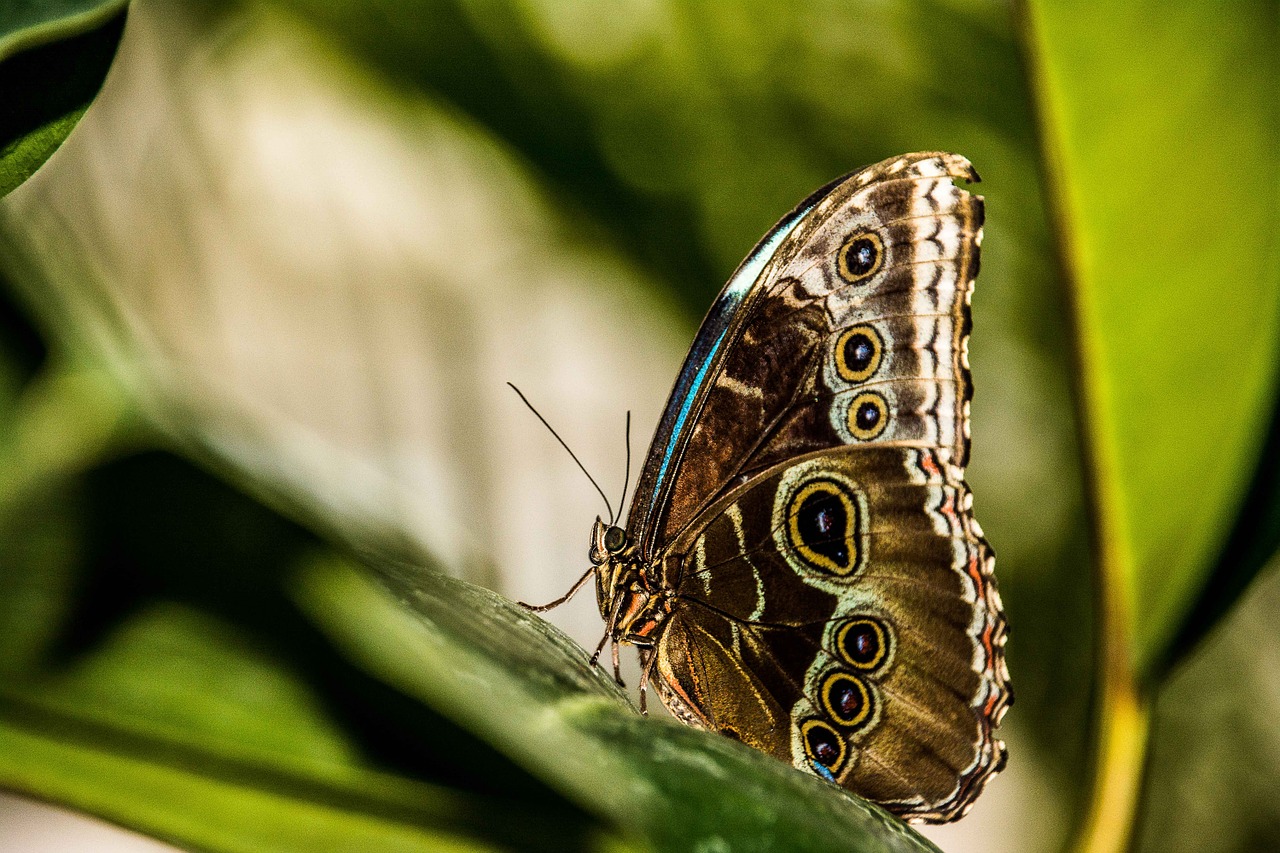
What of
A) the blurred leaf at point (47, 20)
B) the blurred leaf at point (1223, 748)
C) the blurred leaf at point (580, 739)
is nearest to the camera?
the blurred leaf at point (580, 739)

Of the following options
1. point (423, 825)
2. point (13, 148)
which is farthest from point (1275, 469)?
point (13, 148)

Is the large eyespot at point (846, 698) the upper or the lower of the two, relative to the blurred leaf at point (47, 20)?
lower

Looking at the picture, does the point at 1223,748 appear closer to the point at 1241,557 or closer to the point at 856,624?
the point at 1241,557

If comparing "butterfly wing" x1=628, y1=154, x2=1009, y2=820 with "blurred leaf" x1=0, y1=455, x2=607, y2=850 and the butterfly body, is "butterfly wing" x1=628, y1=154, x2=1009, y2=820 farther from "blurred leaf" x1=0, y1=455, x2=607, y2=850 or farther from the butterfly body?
"blurred leaf" x1=0, y1=455, x2=607, y2=850

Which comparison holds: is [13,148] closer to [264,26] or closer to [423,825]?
[423,825]

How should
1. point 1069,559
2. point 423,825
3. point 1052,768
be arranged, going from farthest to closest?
point 1052,768
point 1069,559
point 423,825

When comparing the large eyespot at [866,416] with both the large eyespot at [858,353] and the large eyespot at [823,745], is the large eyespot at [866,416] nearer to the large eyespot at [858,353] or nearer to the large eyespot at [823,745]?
the large eyespot at [858,353]

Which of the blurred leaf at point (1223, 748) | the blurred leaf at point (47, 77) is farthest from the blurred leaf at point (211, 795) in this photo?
the blurred leaf at point (1223, 748)

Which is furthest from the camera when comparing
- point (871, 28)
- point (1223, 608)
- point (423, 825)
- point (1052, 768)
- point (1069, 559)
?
point (1052, 768)
